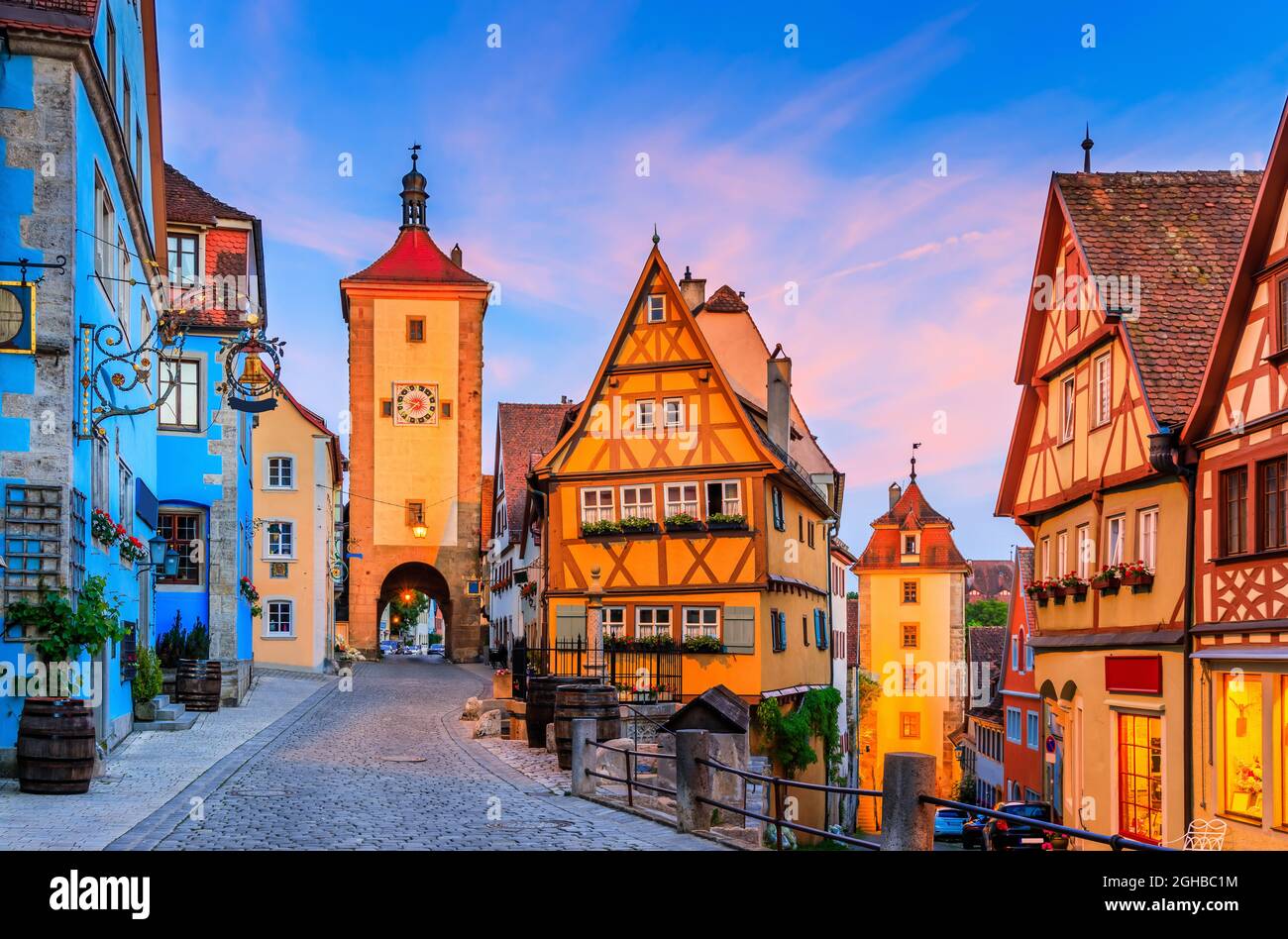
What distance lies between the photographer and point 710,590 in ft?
98.7

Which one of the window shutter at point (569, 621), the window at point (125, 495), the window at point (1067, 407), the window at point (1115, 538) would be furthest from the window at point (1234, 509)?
the window shutter at point (569, 621)

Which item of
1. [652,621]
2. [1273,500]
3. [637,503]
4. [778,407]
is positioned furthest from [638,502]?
[1273,500]

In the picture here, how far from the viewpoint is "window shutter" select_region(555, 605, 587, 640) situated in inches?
1228

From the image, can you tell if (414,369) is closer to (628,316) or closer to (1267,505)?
(628,316)

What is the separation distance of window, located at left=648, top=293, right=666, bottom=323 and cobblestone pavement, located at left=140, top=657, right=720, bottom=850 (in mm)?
10702

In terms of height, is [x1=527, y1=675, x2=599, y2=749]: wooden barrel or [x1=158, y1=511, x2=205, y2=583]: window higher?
[x1=158, y1=511, x2=205, y2=583]: window

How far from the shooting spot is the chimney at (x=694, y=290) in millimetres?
41375

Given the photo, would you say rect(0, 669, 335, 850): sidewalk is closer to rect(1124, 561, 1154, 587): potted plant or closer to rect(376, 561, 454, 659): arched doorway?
rect(1124, 561, 1154, 587): potted plant

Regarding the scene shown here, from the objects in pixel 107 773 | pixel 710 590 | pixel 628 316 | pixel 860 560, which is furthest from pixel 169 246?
pixel 860 560

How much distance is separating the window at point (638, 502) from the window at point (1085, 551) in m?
10.3

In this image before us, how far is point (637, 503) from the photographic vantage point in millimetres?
31188

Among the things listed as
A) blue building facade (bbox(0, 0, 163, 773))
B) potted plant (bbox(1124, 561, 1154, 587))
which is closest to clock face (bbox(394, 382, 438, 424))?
blue building facade (bbox(0, 0, 163, 773))

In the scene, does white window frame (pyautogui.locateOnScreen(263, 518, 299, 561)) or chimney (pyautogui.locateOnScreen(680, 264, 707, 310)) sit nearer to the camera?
chimney (pyautogui.locateOnScreen(680, 264, 707, 310))
